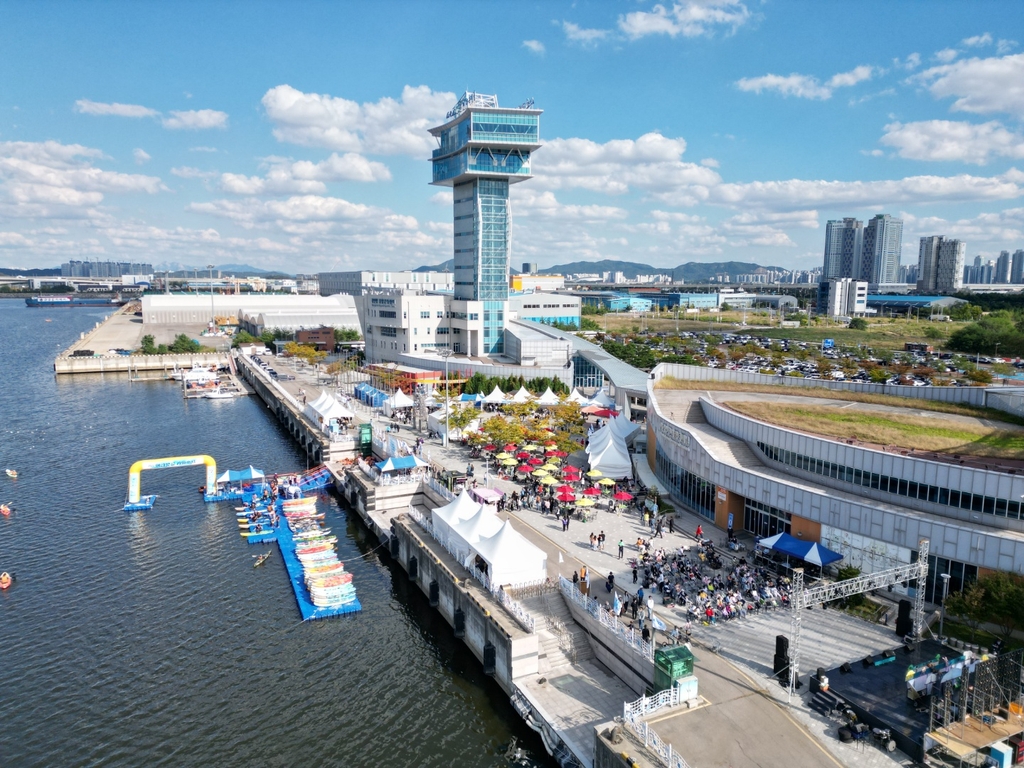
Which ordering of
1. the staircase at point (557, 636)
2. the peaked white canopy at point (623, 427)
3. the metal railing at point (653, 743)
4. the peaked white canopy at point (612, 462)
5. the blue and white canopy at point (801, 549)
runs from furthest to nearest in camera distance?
the peaked white canopy at point (623, 427) < the peaked white canopy at point (612, 462) < the blue and white canopy at point (801, 549) < the staircase at point (557, 636) < the metal railing at point (653, 743)

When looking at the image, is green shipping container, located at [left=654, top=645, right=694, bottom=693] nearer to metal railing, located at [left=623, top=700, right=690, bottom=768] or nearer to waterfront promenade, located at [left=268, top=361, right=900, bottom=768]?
waterfront promenade, located at [left=268, top=361, right=900, bottom=768]

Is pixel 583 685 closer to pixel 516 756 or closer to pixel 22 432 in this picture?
pixel 516 756

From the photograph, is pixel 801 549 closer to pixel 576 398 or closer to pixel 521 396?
pixel 576 398

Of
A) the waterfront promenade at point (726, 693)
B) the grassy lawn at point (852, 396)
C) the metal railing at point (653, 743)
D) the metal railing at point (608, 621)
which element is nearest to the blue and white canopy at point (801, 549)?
the waterfront promenade at point (726, 693)

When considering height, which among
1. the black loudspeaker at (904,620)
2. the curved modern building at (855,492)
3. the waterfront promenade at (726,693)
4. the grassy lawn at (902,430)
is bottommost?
the waterfront promenade at (726,693)

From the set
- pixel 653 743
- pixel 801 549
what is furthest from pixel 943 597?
pixel 653 743

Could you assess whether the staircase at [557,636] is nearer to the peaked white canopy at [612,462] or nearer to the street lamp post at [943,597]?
the street lamp post at [943,597]
